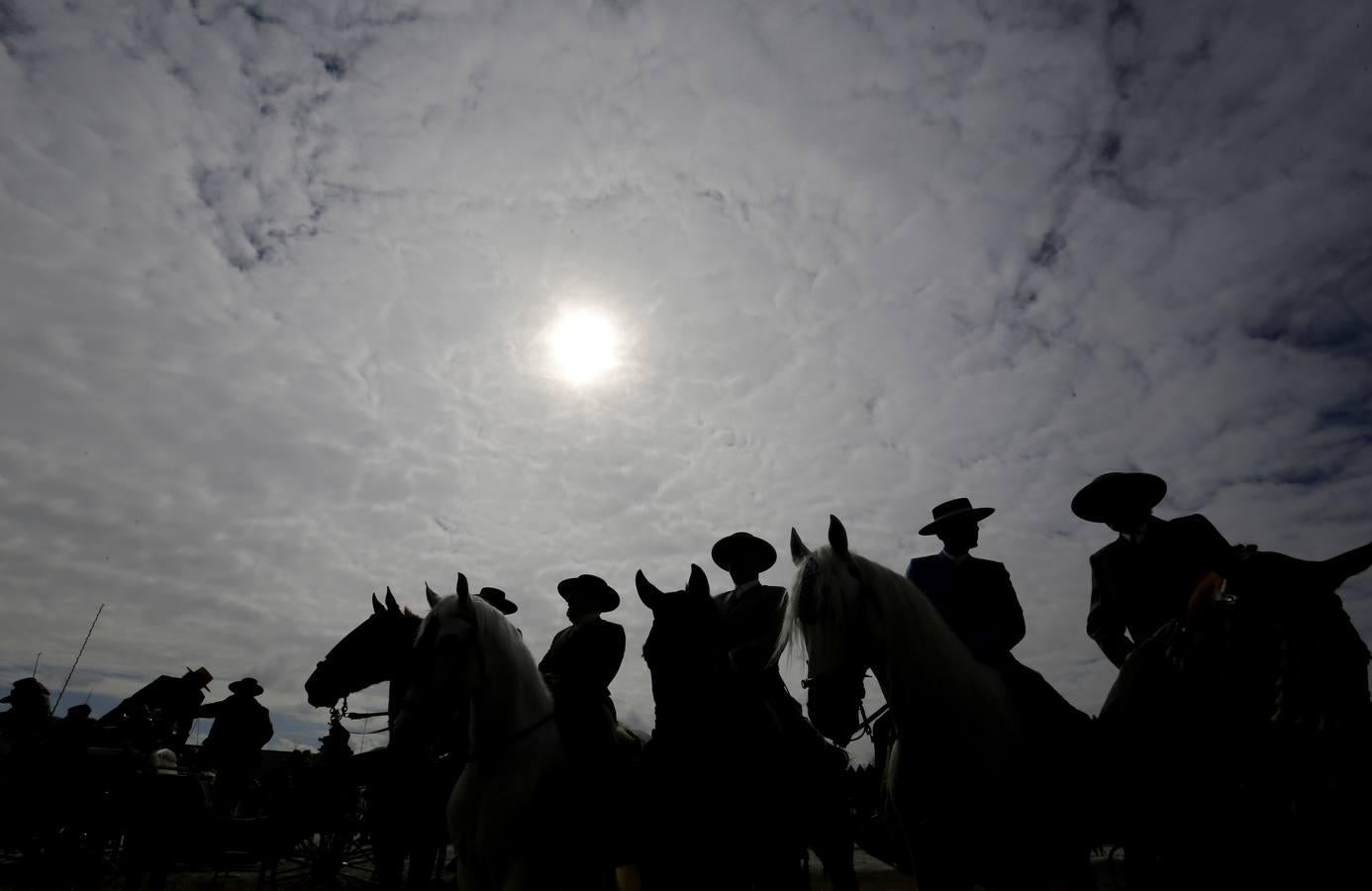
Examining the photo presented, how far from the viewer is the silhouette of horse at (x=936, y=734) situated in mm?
3879

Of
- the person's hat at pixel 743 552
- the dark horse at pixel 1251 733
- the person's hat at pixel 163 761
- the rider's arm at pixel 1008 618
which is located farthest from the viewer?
the person's hat at pixel 163 761

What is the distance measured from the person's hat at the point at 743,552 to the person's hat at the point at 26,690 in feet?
40.4

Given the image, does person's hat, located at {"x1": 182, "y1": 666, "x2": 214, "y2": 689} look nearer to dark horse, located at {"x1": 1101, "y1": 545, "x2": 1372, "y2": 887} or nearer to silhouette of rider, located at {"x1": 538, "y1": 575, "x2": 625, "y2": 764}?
silhouette of rider, located at {"x1": 538, "y1": 575, "x2": 625, "y2": 764}

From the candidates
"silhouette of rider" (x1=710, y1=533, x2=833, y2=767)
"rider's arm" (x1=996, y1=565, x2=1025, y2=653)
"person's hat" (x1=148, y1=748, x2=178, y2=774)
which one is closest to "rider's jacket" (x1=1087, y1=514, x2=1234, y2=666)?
"rider's arm" (x1=996, y1=565, x2=1025, y2=653)

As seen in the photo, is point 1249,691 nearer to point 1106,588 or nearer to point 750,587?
point 1106,588

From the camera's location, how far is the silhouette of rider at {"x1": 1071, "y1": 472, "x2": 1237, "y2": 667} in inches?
179

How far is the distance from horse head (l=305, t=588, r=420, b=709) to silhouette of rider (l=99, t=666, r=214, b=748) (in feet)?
30.0

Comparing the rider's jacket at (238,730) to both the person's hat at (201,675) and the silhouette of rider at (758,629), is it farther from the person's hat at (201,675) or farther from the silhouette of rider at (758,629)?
the silhouette of rider at (758,629)

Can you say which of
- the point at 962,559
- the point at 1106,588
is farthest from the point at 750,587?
the point at 1106,588

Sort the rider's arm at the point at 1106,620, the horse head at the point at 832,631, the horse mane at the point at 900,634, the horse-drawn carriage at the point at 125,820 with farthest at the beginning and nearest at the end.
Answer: the horse-drawn carriage at the point at 125,820
the rider's arm at the point at 1106,620
the horse mane at the point at 900,634
the horse head at the point at 832,631

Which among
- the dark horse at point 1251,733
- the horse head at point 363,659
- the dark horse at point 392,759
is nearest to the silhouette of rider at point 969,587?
the dark horse at point 1251,733

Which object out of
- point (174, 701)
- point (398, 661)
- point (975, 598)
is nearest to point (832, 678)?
point (975, 598)

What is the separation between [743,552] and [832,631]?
3.04m

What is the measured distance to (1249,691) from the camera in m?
3.05
